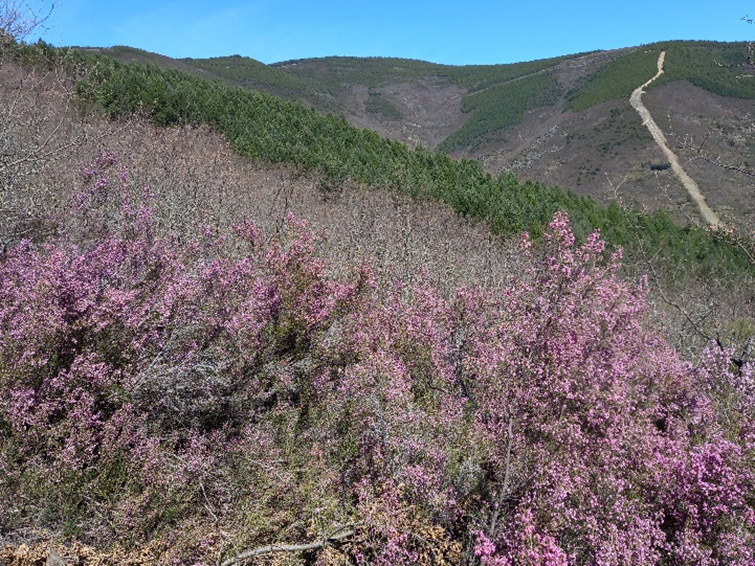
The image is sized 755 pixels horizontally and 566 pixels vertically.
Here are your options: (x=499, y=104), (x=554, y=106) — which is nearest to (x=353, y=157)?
(x=554, y=106)

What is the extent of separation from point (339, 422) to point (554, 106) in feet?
398

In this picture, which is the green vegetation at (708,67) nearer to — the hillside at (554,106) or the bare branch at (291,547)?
the hillside at (554,106)

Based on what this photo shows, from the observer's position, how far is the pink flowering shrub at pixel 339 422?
4.05 metres

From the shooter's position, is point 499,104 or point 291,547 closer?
point 291,547

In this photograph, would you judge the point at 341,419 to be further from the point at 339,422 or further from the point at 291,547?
the point at 291,547

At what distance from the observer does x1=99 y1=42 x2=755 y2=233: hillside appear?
6244 centimetres

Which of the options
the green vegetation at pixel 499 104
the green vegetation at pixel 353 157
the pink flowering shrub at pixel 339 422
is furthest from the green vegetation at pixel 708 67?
the pink flowering shrub at pixel 339 422

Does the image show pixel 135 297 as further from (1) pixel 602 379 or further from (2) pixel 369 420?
(1) pixel 602 379

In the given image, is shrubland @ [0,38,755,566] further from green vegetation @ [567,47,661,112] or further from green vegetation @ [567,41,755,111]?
green vegetation @ [567,47,661,112]

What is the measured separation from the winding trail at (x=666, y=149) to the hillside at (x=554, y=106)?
0.90 meters

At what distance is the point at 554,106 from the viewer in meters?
115

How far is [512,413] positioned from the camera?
4.52 meters

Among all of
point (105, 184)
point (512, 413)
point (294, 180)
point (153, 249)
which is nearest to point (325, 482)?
Result: point (512, 413)

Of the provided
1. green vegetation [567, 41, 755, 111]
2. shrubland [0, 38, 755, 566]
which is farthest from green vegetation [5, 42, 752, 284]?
green vegetation [567, 41, 755, 111]
